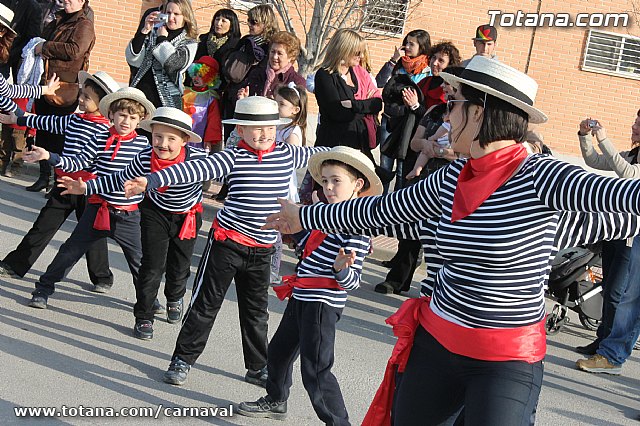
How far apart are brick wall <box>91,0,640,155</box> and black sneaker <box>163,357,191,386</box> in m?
12.6

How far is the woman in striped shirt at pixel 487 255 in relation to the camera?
3387 mm

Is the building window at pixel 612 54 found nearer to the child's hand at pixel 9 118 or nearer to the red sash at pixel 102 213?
the child's hand at pixel 9 118

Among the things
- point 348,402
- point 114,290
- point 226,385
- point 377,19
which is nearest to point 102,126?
point 114,290

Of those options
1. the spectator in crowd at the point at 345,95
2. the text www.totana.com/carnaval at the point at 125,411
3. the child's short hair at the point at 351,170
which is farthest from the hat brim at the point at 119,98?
the spectator in crowd at the point at 345,95

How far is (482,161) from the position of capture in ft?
11.4

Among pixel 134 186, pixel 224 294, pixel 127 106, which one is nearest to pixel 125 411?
pixel 224 294

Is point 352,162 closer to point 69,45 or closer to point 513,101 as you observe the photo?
point 513,101

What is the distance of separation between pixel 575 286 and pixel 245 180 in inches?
145

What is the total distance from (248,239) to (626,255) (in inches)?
130

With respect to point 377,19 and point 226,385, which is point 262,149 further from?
point 377,19

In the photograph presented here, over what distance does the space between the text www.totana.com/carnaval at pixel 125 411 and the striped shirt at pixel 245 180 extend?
1.09m

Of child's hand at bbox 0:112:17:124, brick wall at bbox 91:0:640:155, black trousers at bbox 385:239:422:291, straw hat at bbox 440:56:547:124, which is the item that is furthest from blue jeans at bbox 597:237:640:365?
brick wall at bbox 91:0:640:155

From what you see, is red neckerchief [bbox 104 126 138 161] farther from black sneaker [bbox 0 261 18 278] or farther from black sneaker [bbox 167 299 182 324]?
black sneaker [bbox 0 261 18 278]

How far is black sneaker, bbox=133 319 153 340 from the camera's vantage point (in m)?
6.54
